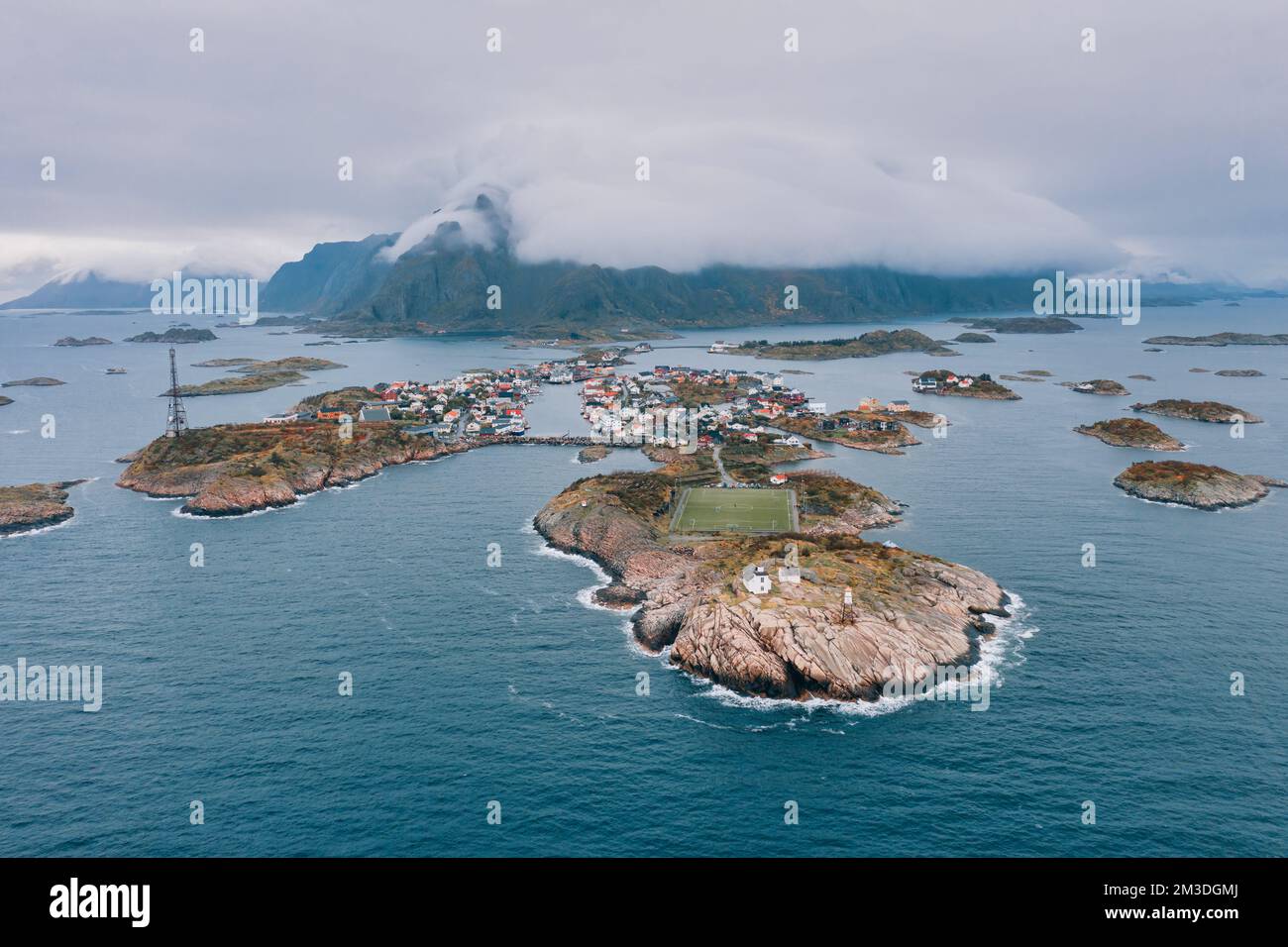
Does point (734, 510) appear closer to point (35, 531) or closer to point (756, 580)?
point (756, 580)

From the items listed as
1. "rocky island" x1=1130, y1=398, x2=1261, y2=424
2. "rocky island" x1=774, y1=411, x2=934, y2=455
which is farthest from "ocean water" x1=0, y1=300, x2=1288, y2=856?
"rocky island" x1=1130, y1=398, x2=1261, y2=424

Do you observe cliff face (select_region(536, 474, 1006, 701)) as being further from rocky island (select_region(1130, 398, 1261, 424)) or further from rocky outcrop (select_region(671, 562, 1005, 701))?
rocky island (select_region(1130, 398, 1261, 424))

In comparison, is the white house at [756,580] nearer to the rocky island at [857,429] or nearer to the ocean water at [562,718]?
the ocean water at [562,718]

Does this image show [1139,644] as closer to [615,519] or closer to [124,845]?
[615,519]

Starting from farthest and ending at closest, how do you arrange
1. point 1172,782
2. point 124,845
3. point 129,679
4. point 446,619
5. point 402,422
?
point 402,422, point 446,619, point 129,679, point 1172,782, point 124,845

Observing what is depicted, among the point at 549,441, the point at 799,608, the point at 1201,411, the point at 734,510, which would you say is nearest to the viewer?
the point at 799,608

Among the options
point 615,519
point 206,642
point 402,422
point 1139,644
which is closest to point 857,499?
point 615,519

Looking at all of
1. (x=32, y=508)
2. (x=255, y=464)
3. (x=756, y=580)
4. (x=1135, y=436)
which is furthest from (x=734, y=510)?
(x=1135, y=436)
